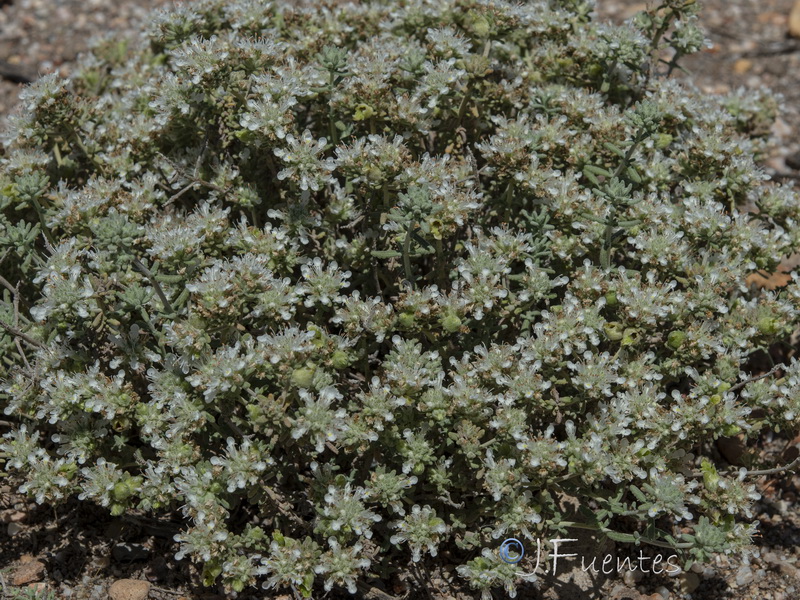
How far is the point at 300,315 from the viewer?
15.3 ft

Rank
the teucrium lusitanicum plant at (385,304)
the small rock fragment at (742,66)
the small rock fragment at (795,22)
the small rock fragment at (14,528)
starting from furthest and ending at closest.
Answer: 1. the small rock fragment at (795,22)
2. the small rock fragment at (742,66)
3. the small rock fragment at (14,528)
4. the teucrium lusitanicum plant at (385,304)

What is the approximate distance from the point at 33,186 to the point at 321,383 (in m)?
1.96

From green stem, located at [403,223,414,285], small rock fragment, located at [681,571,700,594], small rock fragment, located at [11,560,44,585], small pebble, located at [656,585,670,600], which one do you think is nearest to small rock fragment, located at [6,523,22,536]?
small rock fragment, located at [11,560,44,585]

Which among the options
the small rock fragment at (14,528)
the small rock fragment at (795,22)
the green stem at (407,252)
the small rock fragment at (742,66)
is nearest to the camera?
the green stem at (407,252)

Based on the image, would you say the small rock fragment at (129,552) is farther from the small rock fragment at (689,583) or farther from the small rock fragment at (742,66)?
the small rock fragment at (742,66)

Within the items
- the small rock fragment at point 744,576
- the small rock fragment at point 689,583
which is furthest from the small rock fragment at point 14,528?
the small rock fragment at point 744,576

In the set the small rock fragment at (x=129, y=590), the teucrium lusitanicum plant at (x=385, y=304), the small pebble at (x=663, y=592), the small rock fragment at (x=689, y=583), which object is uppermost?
the teucrium lusitanicum plant at (x=385, y=304)

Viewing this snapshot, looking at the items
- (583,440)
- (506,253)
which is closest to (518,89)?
(506,253)

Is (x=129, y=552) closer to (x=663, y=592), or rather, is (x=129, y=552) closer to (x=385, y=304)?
(x=385, y=304)

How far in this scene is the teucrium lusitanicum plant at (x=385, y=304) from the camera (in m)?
4.01

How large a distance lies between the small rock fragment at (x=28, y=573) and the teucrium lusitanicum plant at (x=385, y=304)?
553 millimetres

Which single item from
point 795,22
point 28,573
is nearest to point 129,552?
point 28,573

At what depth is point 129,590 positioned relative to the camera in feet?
14.6

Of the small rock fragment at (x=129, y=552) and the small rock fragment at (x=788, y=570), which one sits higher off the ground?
the small rock fragment at (x=129, y=552)
